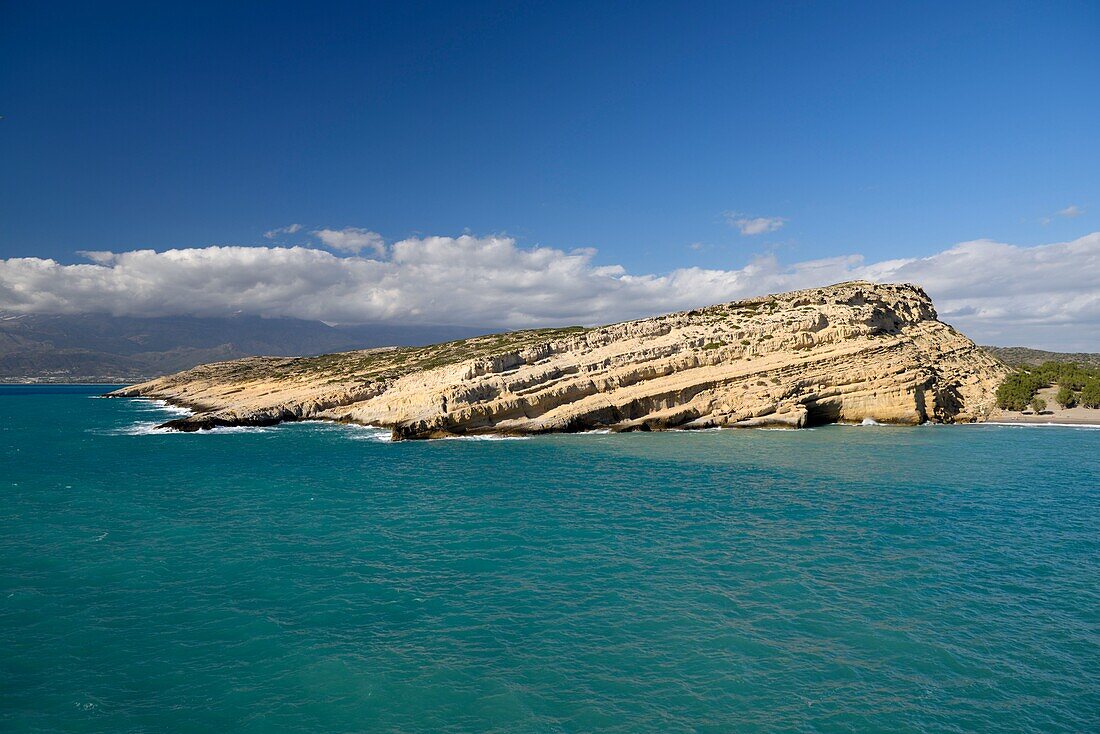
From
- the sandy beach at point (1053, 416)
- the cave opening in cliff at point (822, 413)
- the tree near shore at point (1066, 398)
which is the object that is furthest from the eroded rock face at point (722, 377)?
the tree near shore at point (1066, 398)

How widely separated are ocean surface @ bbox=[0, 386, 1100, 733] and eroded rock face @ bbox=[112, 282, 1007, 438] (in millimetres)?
28446

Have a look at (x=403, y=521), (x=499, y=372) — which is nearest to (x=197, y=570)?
(x=403, y=521)

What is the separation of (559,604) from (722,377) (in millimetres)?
53943

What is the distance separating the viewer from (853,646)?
49.9 feet

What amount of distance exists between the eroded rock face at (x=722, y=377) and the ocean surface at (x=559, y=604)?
93.3ft

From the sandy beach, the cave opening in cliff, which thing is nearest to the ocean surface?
the cave opening in cliff

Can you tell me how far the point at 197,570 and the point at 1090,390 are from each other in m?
98.8

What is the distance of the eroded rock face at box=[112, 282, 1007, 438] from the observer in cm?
6606

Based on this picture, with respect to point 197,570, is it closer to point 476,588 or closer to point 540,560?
point 476,588

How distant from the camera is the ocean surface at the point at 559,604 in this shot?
13.0 metres

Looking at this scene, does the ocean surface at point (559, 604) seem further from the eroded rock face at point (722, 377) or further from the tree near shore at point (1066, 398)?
the tree near shore at point (1066, 398)

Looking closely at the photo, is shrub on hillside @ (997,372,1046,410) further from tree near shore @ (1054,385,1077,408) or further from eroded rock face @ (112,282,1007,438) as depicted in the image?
tree near shore @ (1054,385,1077,408)

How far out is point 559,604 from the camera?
18.1 m

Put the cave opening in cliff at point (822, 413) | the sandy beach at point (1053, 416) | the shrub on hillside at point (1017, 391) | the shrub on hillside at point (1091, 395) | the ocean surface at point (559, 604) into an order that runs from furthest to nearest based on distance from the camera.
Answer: the shrub on hillside at point (1017, 391) < the shrub on hillside at point (1091, 395) < the cave opening in cliff at point (822, 413) < the sandy beach at point (1053, 416) < the ocean surface at point (559, 604)
